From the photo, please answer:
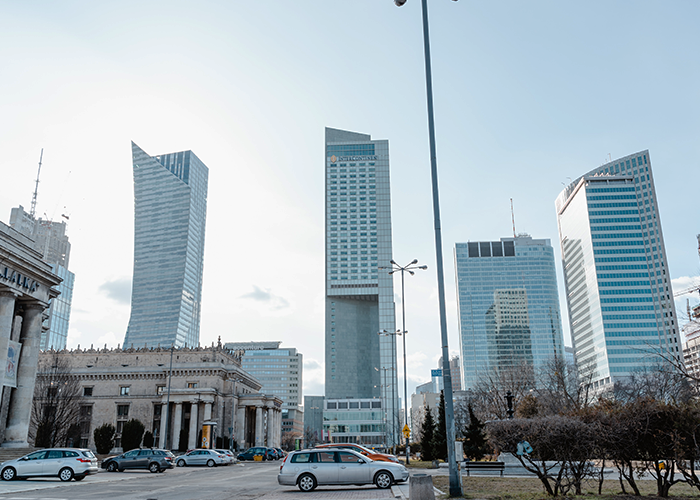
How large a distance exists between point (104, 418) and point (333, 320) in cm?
10951

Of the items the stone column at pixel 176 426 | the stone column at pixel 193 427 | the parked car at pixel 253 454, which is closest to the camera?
the parked car at pixel 253 454

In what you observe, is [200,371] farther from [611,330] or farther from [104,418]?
[611,330]

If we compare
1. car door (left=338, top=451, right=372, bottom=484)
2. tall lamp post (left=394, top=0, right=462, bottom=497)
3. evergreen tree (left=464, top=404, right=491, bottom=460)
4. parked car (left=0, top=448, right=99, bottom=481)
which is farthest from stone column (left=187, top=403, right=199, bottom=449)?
tall lamp post (left=394, top=0, right=462, bottom=497)

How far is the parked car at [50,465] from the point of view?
27406 millimetres

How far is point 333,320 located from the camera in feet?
622

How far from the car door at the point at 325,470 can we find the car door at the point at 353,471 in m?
0.22

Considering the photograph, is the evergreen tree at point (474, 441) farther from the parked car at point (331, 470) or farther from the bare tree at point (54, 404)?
the bare tree at point (54, 404)

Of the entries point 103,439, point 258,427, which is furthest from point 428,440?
point 258,427

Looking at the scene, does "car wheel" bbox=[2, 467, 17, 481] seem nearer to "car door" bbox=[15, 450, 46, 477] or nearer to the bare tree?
"car door" bbox=[15, 450, 46, 477]

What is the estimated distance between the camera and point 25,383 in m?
39.1

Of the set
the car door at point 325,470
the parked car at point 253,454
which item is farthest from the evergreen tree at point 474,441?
the parked car at point 253,454

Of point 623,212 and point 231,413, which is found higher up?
point 623,212

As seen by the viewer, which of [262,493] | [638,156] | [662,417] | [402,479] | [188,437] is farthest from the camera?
[638,156]

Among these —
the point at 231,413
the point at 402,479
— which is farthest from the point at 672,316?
the point at 402,479
